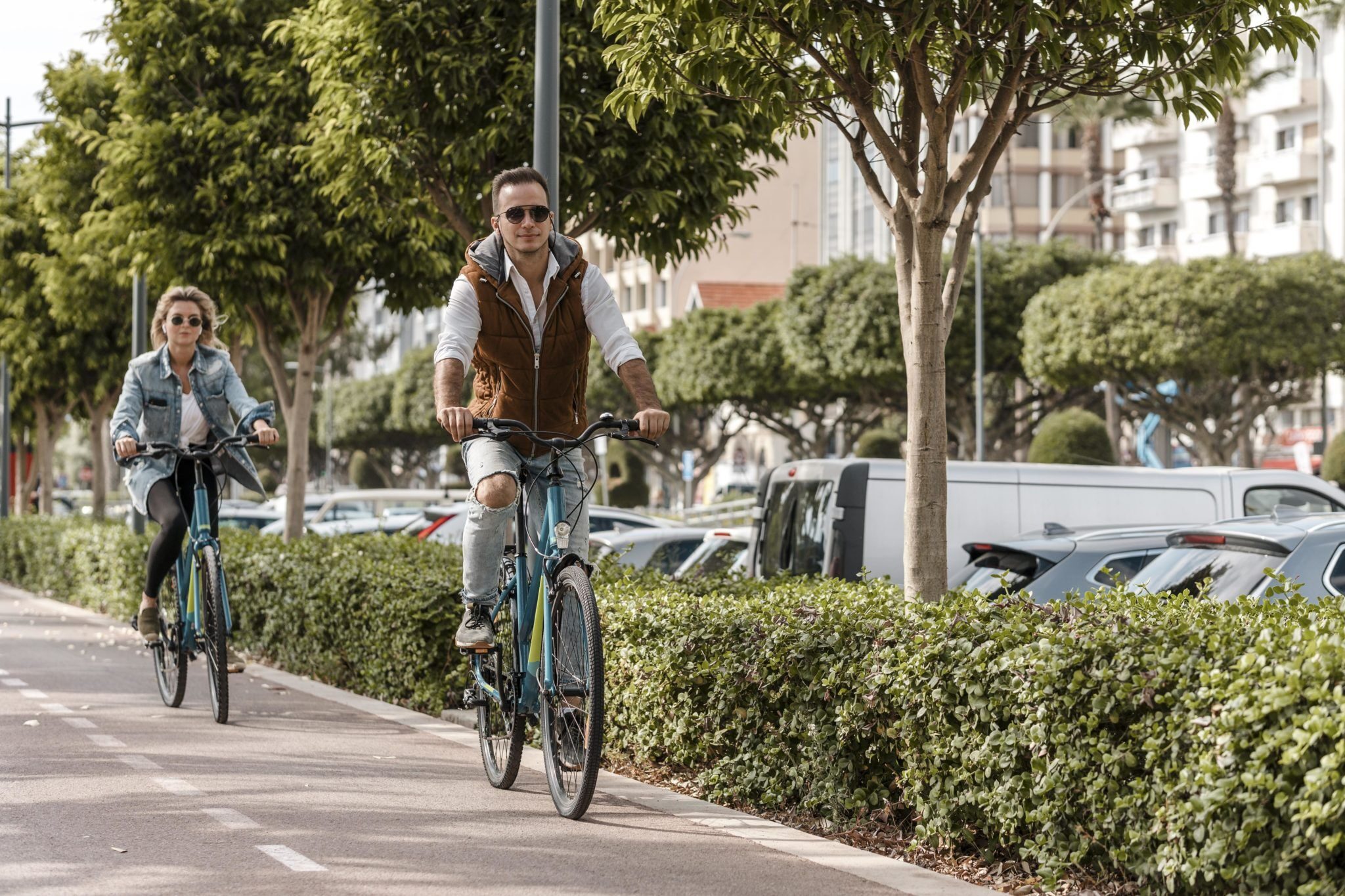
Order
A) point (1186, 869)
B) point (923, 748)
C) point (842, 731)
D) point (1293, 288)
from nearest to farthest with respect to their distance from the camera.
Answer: point (1186, 869)
point (923, 748)
point (842, 731)
point (1293, 288)

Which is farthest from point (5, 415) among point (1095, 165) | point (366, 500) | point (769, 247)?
point (769, 247)

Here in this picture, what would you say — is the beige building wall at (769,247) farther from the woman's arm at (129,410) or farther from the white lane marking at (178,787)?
the white lane marking at (178,787)

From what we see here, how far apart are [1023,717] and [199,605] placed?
5291 mm

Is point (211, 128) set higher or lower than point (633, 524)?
higher

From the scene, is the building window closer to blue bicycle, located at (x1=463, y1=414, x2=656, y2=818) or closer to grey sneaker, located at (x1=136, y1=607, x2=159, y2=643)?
grey sneaker, located at (x1=136, y1=607, x2=159, y2=643)

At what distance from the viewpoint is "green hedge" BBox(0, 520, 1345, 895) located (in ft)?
15.3

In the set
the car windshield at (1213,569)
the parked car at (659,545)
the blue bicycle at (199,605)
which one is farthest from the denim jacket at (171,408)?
the parked car at (659,545)

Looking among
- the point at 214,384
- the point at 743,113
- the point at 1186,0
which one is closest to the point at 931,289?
the point at 1186,0

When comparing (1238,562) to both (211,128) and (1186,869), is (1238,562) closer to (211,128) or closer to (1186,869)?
(1186,869)

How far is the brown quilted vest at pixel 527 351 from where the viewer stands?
700 cm

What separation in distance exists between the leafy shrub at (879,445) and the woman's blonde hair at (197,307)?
1872 inches

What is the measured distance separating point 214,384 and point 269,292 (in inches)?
255

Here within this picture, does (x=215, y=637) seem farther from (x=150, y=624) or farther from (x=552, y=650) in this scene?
(x=552, y=650)

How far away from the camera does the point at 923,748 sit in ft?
19.8
